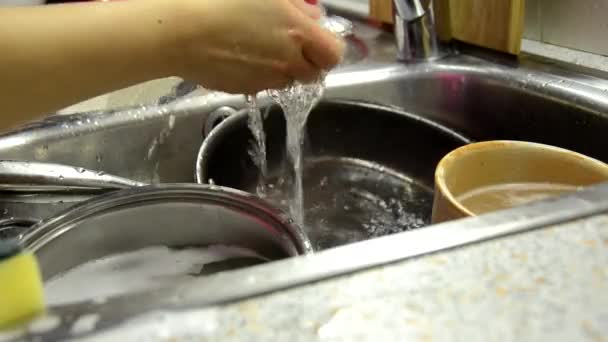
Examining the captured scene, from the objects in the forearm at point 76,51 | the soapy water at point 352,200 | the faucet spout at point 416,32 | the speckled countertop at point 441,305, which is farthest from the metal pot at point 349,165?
the speckled countertop at point 441,305

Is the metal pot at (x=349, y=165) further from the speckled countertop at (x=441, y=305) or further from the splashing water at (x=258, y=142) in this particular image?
the speckled countertop at (x=441, y=305)

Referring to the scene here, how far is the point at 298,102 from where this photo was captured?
549mm

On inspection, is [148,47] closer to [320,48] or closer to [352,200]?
[320,48]

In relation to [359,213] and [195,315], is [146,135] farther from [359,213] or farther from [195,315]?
[195,315]

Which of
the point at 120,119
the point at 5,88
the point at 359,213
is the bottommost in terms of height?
the point at 359,213

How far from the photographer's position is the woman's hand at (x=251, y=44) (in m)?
0.38

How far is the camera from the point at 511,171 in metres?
0.47

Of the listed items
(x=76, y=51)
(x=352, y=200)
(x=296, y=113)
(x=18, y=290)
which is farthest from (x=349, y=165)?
(x=18, y=290)

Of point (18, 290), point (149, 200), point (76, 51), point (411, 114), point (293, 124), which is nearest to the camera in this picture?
point (18, 290)

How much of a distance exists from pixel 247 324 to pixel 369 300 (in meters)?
0.05

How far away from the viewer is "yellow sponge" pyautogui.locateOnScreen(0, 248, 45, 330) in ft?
0.74

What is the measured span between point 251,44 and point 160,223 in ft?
0.50

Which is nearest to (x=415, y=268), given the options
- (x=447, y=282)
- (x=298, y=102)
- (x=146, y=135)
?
(x=447, y=282)

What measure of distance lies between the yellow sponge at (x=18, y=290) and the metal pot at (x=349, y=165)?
1.15 feet
